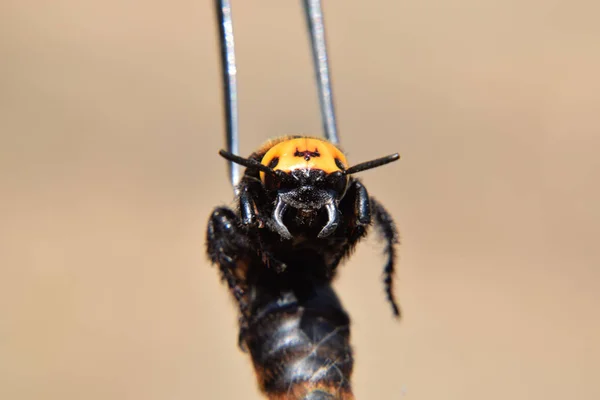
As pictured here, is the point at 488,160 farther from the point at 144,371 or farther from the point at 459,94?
the point at 144,371

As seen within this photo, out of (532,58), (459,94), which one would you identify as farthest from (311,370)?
(532,58)

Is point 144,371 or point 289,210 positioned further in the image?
point 144,371

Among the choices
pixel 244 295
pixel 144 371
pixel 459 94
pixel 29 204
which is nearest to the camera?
pixel 244 295

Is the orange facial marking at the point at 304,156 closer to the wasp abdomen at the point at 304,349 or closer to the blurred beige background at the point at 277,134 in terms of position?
the wasp abdomen at the point at 304,349

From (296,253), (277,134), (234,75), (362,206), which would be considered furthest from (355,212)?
(277,134)

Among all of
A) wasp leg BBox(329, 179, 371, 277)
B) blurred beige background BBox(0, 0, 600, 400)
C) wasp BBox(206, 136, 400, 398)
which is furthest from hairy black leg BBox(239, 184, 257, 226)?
blurred beige background BBox(0, 0, 600, 400)

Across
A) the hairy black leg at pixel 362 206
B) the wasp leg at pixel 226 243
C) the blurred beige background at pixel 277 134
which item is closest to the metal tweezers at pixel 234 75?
the wasp leg at pixel 226 243

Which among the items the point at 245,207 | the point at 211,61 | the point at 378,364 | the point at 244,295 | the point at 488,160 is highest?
the point at 211,61
